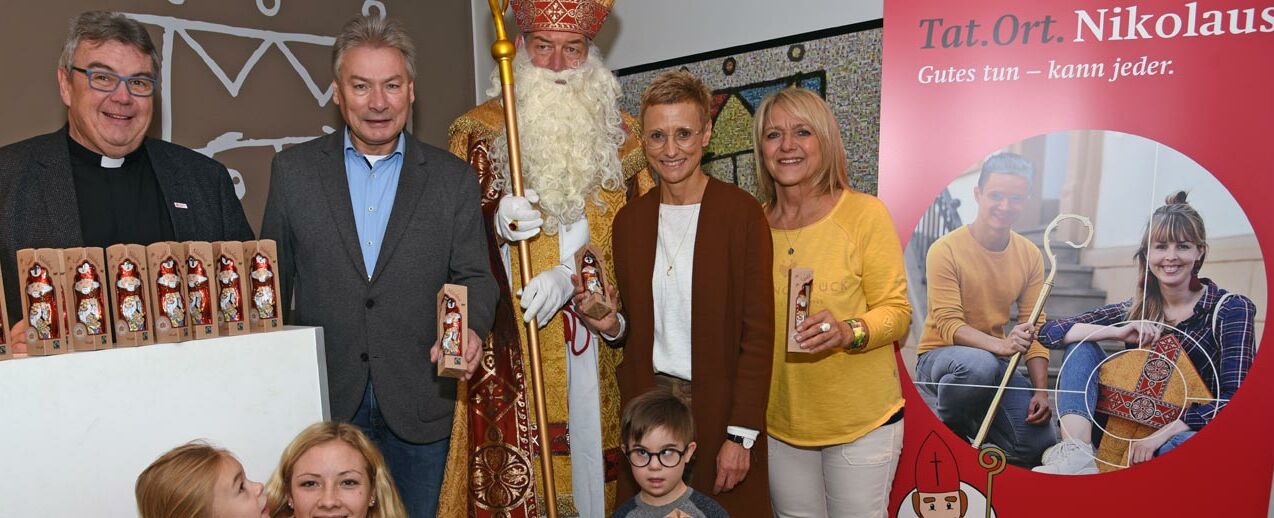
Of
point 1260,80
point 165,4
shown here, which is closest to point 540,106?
point 165,4

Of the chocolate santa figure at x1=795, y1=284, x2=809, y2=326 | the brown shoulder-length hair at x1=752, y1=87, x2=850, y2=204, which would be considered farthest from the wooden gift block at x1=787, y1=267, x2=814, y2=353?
the brown shoulder-length hair at x1=752, y1=87, x2=850, y2=204

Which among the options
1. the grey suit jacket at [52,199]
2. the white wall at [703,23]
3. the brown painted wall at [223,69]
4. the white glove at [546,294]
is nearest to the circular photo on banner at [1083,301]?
the white wall at [703,23]

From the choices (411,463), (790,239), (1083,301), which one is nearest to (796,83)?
(790,239)

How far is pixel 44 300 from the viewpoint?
5.62 feet

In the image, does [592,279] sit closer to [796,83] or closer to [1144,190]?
[796,83]

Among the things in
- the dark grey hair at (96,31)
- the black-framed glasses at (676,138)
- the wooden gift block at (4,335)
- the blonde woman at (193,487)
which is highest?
the dark grey hair at (96,31)

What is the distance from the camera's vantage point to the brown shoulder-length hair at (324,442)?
77.0 inches

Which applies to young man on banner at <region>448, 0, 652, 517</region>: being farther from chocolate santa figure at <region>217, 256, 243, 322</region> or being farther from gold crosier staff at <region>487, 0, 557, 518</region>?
chocolate santa figure at <region>217, 256, 243, 322</region>

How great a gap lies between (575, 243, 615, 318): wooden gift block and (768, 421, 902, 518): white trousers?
74 centimetres

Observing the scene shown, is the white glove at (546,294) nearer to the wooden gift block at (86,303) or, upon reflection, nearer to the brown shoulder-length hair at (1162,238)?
the wooden gift block at (86,303)

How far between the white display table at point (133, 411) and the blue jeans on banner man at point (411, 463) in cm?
33

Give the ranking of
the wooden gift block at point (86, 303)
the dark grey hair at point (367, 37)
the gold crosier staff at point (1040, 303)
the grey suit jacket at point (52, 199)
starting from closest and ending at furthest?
the wooden gift block at point (86, 303) → the grey suit jacket at point (52, 199) → the dark grey hair at point (367, 37) → the gold crosier staff at point (1040, 303)

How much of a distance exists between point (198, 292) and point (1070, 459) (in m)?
2.82

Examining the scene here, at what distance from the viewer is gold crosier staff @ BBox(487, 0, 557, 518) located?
8.63 ft
